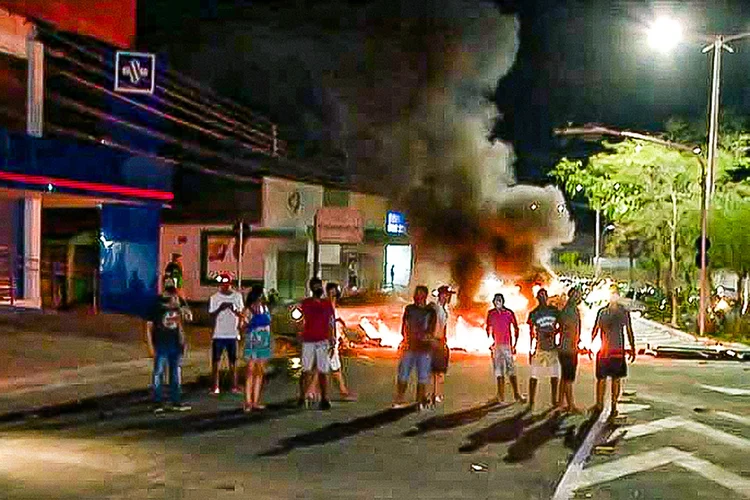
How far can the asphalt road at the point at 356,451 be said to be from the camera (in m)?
9.74

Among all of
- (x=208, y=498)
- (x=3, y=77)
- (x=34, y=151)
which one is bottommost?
(x=208, y=498)

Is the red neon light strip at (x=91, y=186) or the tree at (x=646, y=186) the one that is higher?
the tree at (x=646, y=186)

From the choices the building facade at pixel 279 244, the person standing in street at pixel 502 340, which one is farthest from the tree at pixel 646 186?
the person standing in street at pixel 502 340

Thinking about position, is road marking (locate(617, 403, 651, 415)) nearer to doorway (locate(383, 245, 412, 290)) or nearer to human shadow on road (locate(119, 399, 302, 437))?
human shadow on road (locate(119, 399, 302, 437))

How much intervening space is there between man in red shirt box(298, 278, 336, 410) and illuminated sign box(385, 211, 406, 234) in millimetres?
18535

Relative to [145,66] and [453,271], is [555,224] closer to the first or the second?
[453,271]

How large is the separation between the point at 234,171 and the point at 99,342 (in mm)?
19450

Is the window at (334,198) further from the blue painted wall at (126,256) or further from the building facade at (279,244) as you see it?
Result: the blue painted wall at (126,256)

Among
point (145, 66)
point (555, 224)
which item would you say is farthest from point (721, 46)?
point (145, 66)

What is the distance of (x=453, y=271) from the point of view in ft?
101

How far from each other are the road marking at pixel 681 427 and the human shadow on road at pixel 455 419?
5.61 feet

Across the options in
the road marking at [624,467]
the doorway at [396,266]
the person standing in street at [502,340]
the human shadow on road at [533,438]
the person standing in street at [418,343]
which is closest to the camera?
the road marking at [624,467]

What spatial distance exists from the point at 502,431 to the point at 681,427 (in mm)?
2237

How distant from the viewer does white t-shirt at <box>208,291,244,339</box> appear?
15312mm
